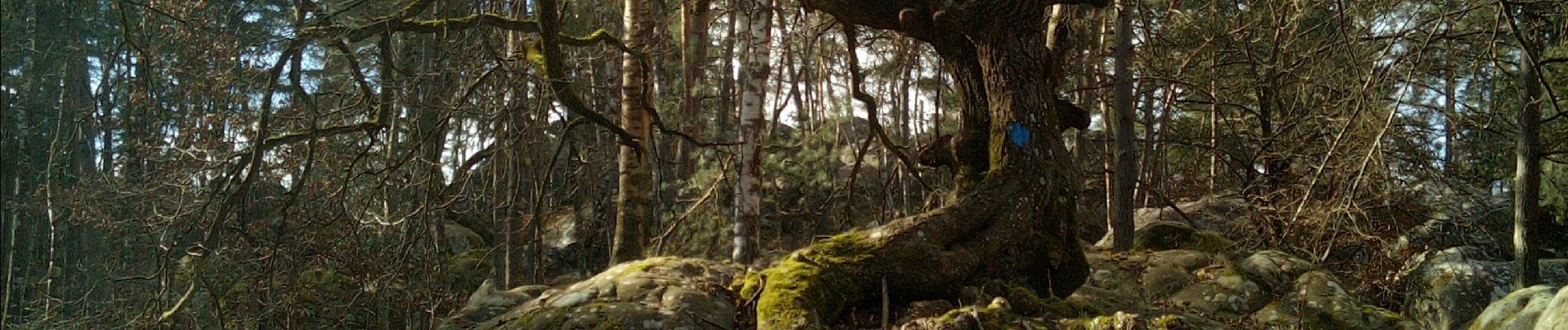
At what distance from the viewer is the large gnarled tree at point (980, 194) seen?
15.6 ft

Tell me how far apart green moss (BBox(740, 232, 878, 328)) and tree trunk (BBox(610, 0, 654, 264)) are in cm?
311

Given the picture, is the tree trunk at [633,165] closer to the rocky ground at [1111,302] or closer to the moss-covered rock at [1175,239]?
the rocky ground at [1111,302]

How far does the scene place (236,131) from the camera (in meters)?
6.40

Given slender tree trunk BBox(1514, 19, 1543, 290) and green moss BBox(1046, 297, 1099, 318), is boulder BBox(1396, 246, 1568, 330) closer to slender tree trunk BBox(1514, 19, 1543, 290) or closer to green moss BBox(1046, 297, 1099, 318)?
slender tree trunk BBox(1514, 19, 1543, 290)

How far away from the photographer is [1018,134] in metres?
5.20

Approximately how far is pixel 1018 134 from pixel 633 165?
3769 millimetres

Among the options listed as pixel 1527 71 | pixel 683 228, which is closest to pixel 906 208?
pixel 683 228

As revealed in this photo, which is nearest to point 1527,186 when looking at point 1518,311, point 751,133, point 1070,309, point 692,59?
point 1518,311

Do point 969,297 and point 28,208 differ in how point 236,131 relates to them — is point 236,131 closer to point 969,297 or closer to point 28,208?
point 969,297

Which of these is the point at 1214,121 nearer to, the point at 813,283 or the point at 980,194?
the point at 980,194

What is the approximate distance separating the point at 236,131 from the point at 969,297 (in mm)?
4753

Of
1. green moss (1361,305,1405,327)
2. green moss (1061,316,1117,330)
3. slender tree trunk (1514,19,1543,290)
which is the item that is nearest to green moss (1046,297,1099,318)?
green moss (1061,316,1117,330)

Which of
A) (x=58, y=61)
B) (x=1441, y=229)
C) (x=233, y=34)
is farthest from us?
(x=58, y=61)

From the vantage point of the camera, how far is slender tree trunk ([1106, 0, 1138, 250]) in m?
7.63
